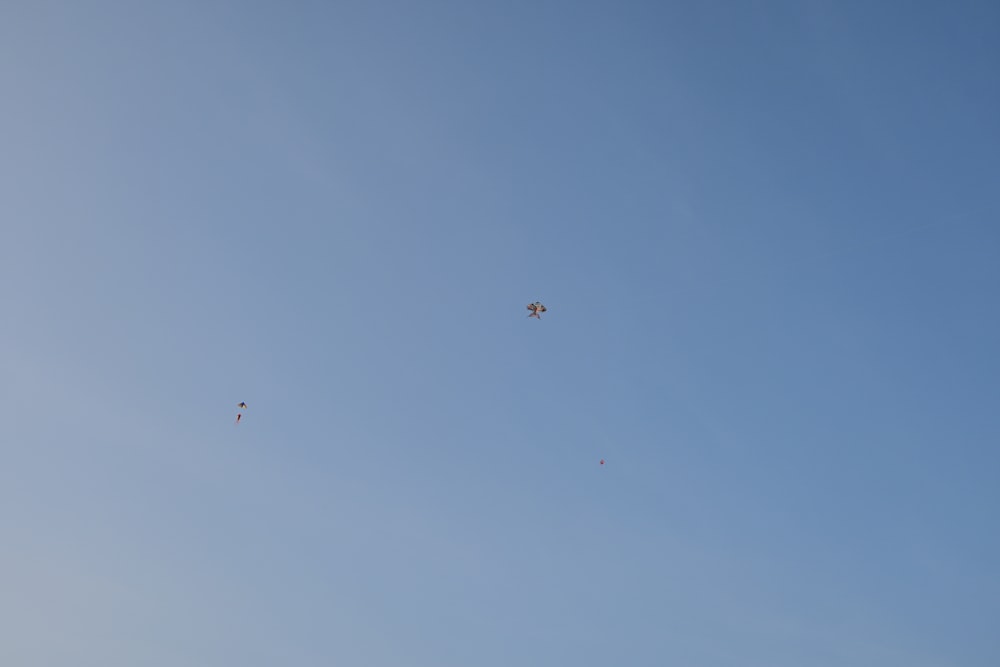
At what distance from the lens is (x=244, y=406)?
106562mm

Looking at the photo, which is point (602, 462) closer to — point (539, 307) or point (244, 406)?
point (539, 307)

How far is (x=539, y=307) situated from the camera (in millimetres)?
105750

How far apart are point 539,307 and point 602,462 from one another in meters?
32.2

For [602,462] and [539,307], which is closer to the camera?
[539,307]

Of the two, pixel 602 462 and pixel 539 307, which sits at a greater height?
pixel 539 307

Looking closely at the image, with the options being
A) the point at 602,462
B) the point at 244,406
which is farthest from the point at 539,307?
the point at 244,406

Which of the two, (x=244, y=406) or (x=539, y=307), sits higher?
(x=539, y=307)

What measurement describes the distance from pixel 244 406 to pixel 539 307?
181ft

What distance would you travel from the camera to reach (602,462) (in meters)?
113

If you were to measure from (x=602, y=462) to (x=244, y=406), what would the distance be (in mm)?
65890
